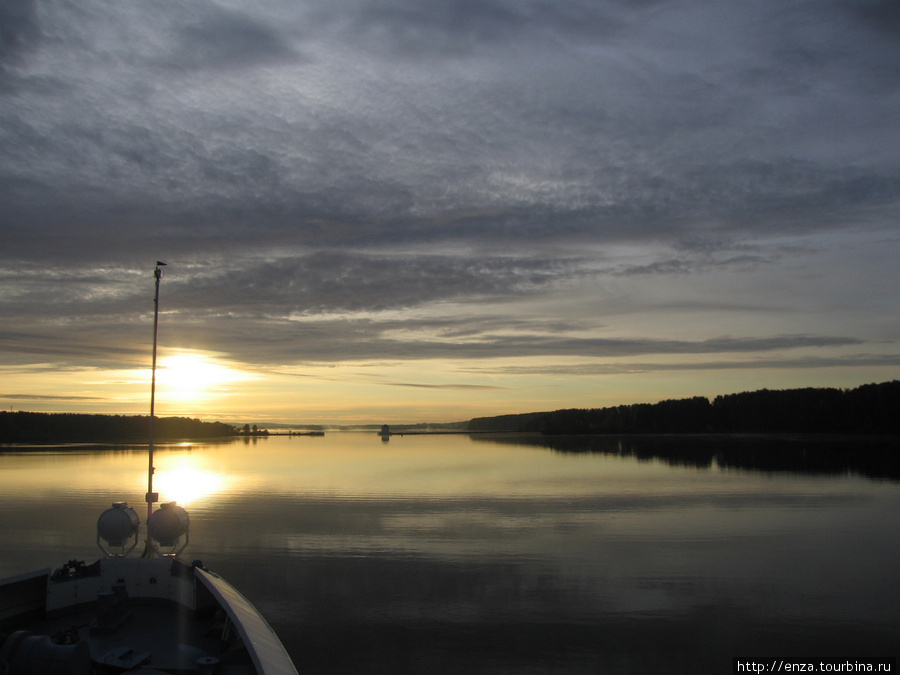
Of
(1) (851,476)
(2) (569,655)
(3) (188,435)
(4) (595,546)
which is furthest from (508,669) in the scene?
(3) (188,435)

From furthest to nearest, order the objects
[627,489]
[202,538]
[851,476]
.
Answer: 1. [851,476]
2. [627,489]
3. [202,538]

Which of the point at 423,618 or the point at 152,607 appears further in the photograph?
the point at 423,618

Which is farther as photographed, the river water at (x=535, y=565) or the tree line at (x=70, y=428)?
the tree line at (x=70, y=428)

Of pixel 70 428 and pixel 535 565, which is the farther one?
pixel 70 428

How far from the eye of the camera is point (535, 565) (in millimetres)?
18750

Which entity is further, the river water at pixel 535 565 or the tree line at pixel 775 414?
the tree line at pixel 775 414

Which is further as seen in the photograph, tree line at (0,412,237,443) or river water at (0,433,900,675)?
tree line at (0,412,237,443)

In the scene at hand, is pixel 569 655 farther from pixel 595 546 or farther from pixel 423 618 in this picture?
pixel 595 546

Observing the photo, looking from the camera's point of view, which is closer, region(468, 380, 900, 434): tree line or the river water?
the river water

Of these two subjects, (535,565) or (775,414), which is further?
(775,414)

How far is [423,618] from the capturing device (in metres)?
14.1

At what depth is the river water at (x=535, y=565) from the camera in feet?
41.3

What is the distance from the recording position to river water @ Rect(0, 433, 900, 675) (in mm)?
12602

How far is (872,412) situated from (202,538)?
12526 centimetres
